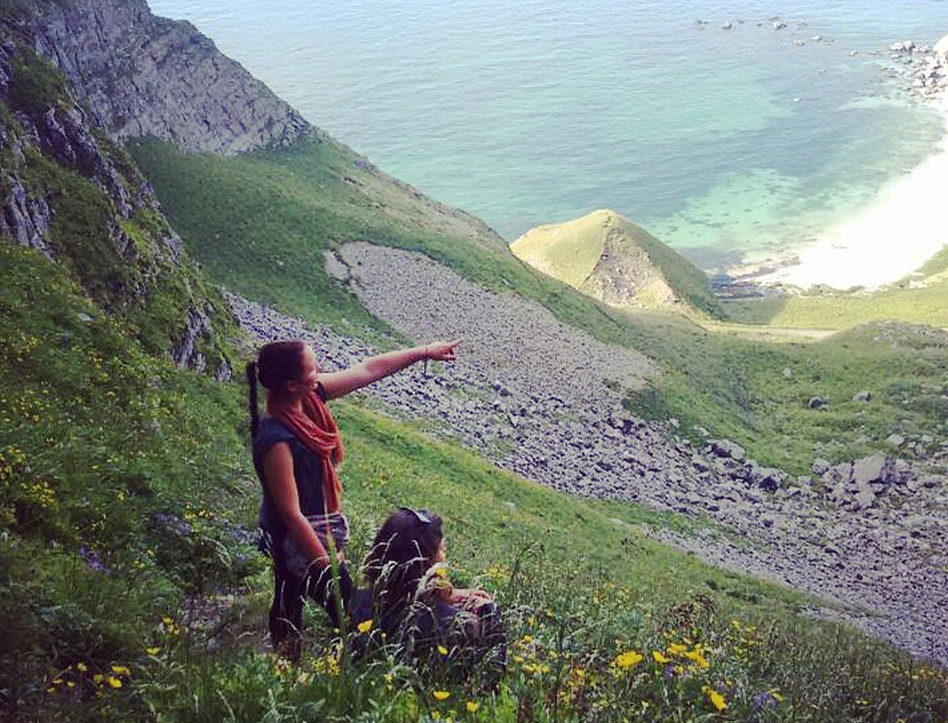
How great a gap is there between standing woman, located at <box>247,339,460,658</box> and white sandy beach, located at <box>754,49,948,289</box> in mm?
113021

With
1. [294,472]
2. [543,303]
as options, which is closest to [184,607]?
[294,472]

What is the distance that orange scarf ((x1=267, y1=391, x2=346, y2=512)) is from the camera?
6504 mm

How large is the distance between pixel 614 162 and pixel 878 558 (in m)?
136

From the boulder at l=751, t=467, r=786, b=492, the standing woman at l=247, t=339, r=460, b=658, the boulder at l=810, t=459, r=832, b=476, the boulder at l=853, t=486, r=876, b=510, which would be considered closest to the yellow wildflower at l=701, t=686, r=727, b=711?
the standing woman at l=247, t=339, r=460, b=658

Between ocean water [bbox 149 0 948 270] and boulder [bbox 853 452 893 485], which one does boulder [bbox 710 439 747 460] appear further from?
ocean water [bbox 149 0 948 270]

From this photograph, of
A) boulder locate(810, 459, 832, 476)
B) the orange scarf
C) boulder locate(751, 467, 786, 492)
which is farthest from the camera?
boulder locate(810, 459, 832, 476)

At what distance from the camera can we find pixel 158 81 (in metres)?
56.1

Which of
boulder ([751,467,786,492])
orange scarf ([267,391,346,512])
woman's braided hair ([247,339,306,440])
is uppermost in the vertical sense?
woman's braided hair ([247,339,306,440])

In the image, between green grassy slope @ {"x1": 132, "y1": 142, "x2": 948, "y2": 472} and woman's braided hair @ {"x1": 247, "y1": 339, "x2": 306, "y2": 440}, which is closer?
woman's braided hair @ {"x1": 247, "y1": 339, "x2": 306, "y2": 440}

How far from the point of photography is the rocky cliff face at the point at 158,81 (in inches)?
1966

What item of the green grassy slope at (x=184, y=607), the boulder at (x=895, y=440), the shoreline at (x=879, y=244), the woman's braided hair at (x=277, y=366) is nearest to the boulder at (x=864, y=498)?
the boulder at (x=895, y=440)

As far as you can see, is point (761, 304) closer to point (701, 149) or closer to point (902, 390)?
point (902, 390)

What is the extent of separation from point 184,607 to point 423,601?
10.9 feet

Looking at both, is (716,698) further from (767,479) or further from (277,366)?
(767,479)
